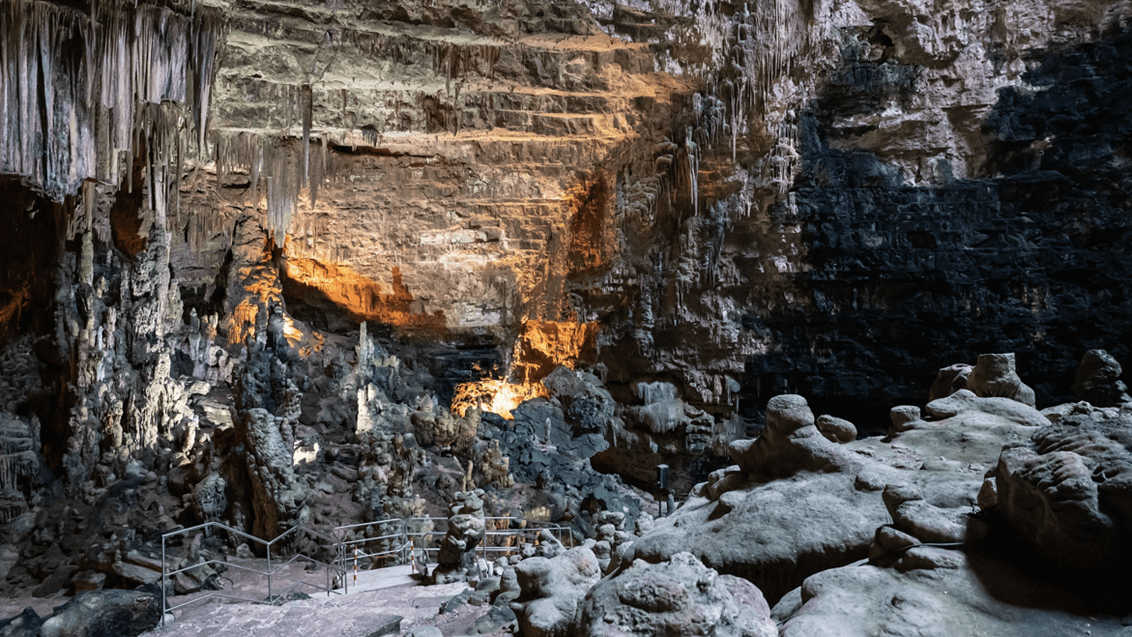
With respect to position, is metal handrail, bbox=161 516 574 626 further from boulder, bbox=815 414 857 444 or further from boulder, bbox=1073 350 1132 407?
boulder, bbox=1073 350 1132 407

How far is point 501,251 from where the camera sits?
19984 mm

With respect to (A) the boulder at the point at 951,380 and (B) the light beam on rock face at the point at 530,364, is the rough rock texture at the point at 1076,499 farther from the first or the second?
(B) the light beam on rock face at the point at 530,364

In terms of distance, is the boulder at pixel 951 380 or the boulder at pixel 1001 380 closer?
the boulder at pixel 1001 380

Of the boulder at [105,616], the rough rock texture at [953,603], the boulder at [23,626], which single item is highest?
the rough rock texture at [953,603]

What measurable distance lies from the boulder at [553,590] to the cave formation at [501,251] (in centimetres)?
230

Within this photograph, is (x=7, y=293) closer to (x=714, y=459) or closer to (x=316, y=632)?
(x=316, y=632)

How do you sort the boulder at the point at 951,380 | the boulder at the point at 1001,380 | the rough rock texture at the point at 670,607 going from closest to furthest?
the rough rock texture at the point at 670,607 < the boulder at the point at 1001,380 < the boulder at the point at 951,380

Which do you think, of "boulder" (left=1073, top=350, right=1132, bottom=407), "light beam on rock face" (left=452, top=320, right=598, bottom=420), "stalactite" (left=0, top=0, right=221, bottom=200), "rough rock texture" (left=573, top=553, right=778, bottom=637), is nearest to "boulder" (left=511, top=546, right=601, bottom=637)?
"rough rock texture" (left=573, top=553, right=778, bottom=637)

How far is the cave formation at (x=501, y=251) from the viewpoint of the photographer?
1161cm

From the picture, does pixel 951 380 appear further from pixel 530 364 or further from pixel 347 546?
pixel 530 364

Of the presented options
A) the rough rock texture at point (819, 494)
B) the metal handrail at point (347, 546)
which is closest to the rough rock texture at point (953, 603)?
the rough rock texture at point (819, 494)

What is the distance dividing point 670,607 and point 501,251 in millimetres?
17103

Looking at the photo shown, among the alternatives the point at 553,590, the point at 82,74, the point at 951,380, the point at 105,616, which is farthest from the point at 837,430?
the point at 82,74

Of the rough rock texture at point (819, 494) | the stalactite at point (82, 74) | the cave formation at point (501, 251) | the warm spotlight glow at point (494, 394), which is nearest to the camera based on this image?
the rough rock texture at point (819, 494)
